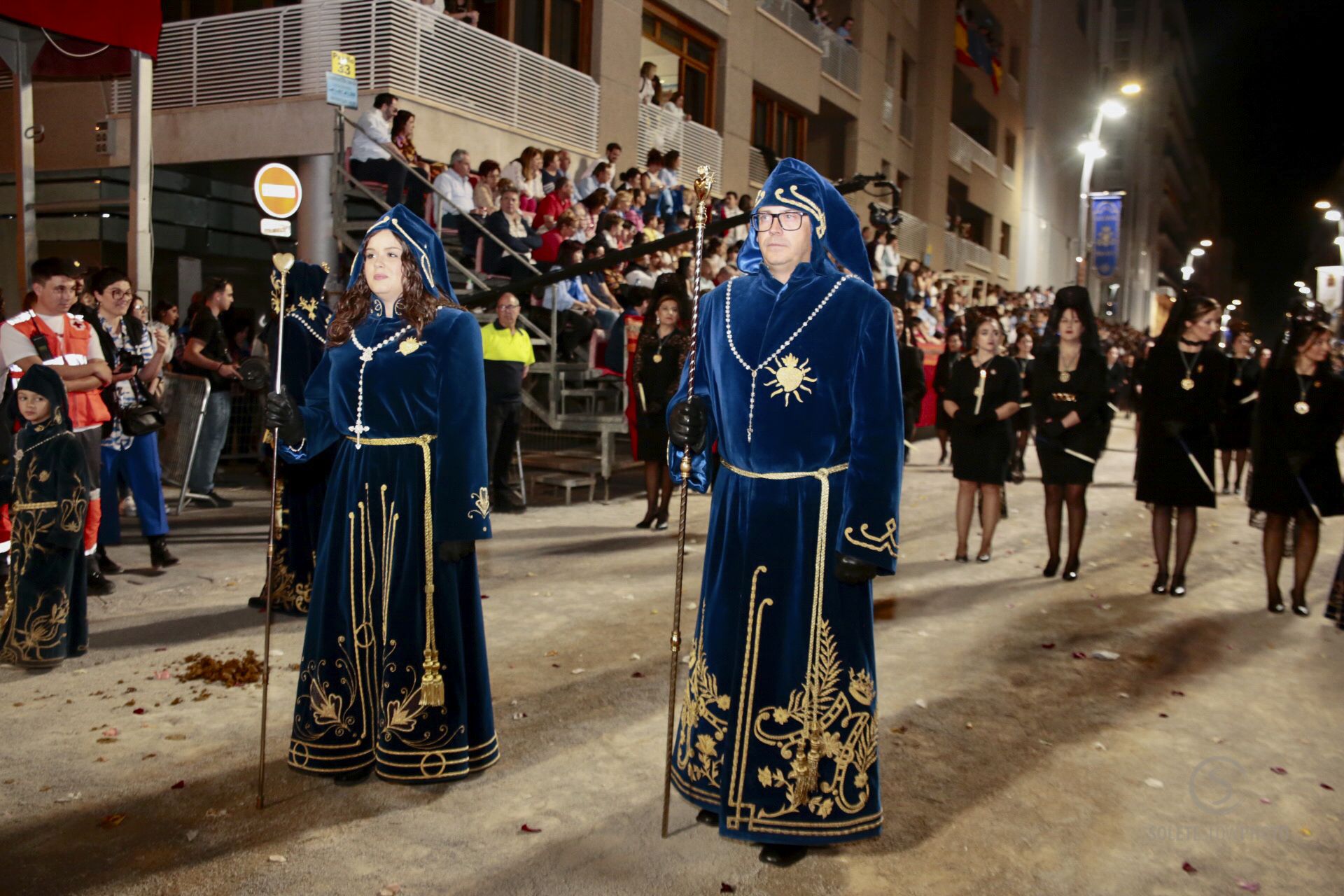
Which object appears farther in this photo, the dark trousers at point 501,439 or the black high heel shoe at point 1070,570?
the dark trousers at point 501,439

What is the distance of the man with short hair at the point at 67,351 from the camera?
20.9 feet

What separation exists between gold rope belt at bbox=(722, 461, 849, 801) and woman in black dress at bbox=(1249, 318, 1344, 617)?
515 cm

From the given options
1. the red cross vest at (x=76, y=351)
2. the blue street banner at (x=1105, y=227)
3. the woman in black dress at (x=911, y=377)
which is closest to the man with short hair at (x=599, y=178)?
the woman in black dress at (x=911, y=377)

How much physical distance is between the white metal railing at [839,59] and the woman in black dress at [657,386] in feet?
65.3

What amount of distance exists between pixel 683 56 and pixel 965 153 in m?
18.4

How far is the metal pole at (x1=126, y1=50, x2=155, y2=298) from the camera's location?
34.8 feet

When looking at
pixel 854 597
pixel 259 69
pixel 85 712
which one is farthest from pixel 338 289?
pixel 854 597

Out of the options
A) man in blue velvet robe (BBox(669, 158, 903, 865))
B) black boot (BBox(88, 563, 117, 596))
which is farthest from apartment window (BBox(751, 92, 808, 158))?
man in blue velvet robe (BBox(669, 158, 903, 865))

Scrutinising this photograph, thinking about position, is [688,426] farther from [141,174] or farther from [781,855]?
[141,174]

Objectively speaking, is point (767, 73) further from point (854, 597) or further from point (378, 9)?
point (854, 597)

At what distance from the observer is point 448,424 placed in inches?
167

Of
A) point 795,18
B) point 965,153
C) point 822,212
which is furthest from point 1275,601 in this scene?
point 965,153

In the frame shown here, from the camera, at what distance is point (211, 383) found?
10664mm

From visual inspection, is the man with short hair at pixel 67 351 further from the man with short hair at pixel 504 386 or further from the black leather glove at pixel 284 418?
the man with short hair at pixel 504 386
